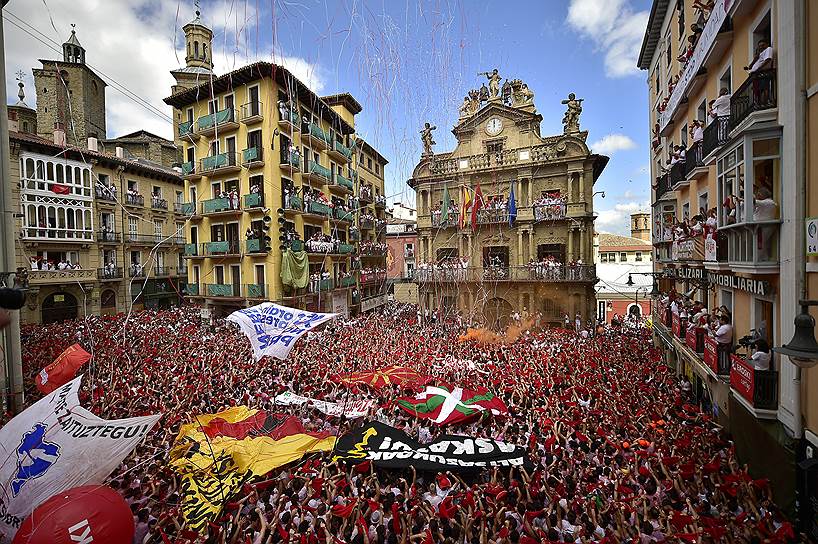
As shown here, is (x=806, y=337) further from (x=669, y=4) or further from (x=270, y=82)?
(x=270, y=82)

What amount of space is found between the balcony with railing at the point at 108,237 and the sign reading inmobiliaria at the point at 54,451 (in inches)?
1116

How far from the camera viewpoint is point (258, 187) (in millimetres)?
24297

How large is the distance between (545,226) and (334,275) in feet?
54.5

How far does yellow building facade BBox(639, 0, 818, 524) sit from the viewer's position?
7.36 m

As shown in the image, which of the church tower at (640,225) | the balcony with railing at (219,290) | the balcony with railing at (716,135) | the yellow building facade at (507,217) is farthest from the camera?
the church tower at (640,225)

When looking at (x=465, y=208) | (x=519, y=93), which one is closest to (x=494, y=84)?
(x=519, y=93)

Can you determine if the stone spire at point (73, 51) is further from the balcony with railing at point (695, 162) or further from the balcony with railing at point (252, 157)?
the balcony with railing at point (695, 162)

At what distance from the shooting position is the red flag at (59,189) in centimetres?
2652

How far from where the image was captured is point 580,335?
21.8 m

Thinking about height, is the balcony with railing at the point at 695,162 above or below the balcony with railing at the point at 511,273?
above

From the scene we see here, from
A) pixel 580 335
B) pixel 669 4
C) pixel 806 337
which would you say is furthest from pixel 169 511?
pixel 669 4

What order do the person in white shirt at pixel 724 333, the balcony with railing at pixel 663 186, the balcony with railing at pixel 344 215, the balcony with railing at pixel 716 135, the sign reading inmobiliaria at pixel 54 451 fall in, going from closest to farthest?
1. the sign reading inmobiliaria at pixel 54 451
2. the balcony with railing at pixel 716 135
3. the person in white shirt at pixel 724 333
4. the balcony with railing at pixel 663 186
5. the balcony with railing at pixel 344 215

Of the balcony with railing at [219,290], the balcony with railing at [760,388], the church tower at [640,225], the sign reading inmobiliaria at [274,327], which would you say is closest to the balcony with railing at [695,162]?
the balcony with railing at [760,388]

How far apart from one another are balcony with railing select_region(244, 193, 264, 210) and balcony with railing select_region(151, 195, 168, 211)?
15.6 m
